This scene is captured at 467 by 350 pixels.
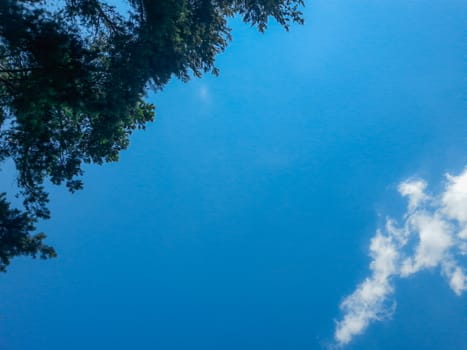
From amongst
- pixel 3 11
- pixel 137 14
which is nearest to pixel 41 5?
pixel 3 11

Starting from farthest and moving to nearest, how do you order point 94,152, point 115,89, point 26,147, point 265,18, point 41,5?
point 265,18, point 94,152, point 26,147, point 115,89, point 41,5

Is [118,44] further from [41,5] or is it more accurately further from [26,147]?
[26,147]

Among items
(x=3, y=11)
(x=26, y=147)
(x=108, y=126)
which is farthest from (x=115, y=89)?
(x=26, y=147)

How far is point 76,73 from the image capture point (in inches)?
422

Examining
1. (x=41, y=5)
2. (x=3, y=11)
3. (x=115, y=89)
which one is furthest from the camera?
(x=115, y=89)

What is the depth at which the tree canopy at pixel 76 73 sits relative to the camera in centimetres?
1031

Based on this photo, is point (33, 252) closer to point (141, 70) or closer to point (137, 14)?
point (141, 70)

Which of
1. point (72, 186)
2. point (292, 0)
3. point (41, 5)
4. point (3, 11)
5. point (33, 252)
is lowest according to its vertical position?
point (33, 252)

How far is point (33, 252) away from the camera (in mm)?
12367

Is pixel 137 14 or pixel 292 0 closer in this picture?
pixel 137 14

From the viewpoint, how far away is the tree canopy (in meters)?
10.3

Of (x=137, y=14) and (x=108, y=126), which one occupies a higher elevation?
(x=137, y=14)

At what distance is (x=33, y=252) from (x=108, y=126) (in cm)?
584

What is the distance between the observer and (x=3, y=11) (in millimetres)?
9398
